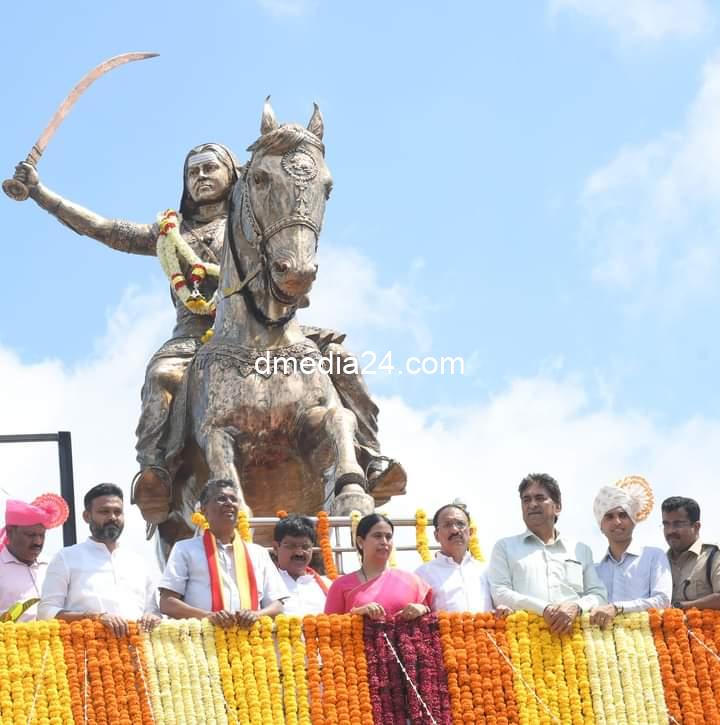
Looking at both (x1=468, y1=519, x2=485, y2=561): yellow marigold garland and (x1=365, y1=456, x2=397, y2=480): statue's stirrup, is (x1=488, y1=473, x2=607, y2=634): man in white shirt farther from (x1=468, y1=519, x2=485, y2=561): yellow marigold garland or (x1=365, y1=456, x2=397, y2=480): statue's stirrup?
(x1=365, y1=456, x2=397, y2=480): statue's stirrup

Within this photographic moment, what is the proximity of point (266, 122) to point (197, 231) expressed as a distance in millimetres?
1956

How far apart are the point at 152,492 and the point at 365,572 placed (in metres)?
4.24

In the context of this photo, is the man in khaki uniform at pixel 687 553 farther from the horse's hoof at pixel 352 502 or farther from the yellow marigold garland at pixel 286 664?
the horse's hoof at pixel 352 502

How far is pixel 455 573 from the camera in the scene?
1060cm

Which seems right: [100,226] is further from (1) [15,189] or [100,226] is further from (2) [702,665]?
(2) [702,665]

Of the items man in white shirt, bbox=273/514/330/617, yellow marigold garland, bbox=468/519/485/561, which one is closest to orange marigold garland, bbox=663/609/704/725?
man in white shirt, bbox=273/514/330/617

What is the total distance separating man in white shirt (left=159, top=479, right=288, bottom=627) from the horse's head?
11.7ft

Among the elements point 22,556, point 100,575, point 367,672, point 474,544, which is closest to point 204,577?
point 100,575

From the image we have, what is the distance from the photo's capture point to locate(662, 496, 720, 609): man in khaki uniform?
10805 mm

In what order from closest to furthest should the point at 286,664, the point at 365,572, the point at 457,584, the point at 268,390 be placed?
the point at 286,664
the point at 365,572
the point at 457,584
the point at 268,390

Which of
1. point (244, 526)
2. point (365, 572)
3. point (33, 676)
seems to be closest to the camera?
point (33, 676)

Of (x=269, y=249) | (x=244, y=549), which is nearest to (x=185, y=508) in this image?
(x=269, y=249)

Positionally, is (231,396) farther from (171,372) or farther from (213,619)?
(213,619)

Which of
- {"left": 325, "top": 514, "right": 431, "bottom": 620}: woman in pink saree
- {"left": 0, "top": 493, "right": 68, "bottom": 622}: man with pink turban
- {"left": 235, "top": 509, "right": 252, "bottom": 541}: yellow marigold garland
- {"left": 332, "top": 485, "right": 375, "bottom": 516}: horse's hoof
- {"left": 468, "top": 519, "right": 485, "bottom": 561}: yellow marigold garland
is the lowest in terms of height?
{"left": 325, "top": 514, "right": 431, "bottom": 620}: woman in pink saree
